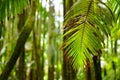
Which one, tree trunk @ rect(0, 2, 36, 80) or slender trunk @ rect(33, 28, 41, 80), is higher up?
tree trunk @ rect(0, 2, 36, 80)

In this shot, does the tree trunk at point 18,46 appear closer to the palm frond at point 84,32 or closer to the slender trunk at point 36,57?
the palm frond at point 84,32

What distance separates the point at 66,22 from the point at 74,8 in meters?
0.14

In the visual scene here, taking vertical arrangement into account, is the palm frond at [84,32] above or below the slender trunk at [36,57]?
above

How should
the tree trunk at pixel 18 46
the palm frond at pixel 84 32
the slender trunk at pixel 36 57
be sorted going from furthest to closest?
the slender trunk at pixel 36 57, the tree trunk at pixel 18 46, the palm frond at pixel 84 32

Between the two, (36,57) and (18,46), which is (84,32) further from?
(36,57)

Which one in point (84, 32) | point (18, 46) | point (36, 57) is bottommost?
point (36, 57)

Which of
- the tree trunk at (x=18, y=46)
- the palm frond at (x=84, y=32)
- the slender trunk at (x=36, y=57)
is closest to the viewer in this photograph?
the palm frond at (x=84, y=32)

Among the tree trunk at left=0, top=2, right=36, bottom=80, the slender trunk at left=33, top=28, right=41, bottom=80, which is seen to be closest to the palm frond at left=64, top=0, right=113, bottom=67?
A: the tree trunk at left=0, top=2, right=36, bottom=80

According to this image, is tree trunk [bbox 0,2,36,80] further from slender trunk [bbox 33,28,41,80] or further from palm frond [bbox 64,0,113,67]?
slender trunk [bbox 33,28,41,80]

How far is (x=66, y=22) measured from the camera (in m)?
2.76

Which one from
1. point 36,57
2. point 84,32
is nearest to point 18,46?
point 84,32

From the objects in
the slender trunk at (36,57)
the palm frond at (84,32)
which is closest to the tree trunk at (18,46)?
the palm frond at (84,32)

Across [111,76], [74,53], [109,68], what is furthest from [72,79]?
[109,68]

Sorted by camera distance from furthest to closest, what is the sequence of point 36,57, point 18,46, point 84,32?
point 36,57
point 18,46
point 84,32
